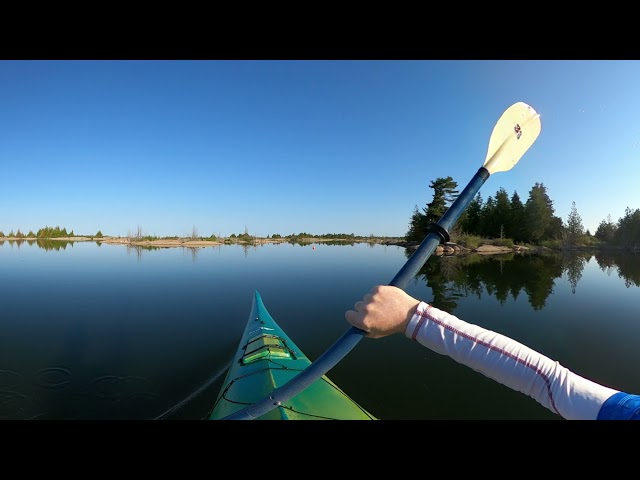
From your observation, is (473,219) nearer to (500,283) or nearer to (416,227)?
(416,227)

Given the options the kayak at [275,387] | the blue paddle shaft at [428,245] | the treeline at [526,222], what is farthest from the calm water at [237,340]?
the treeline at [526,222]

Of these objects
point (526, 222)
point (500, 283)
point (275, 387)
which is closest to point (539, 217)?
point (526, 222)

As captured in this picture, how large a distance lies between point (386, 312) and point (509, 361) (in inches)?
12.5

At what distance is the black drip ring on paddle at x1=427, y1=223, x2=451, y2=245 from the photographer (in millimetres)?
863

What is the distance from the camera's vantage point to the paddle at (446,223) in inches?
33.2

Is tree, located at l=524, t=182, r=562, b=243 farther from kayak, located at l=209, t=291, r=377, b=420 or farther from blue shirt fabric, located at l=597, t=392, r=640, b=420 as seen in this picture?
blue shirt fabric, located at l=597, t=392, r=640, b=420

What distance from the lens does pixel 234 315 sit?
1038 centimetres

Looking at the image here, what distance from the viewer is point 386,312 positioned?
769 millimetres

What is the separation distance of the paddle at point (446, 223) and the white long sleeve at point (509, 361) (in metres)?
0.15

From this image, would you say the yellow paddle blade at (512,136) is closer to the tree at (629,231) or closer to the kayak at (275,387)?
the kayak at (275,387)
